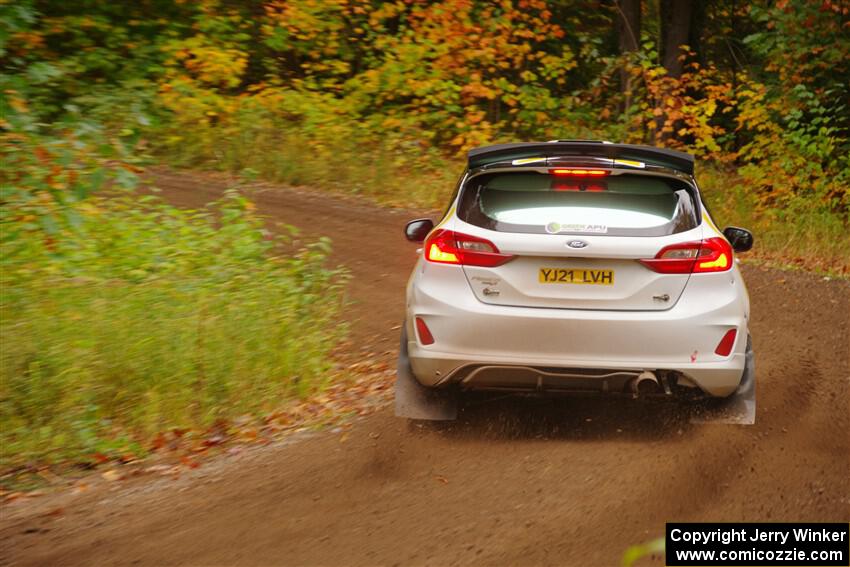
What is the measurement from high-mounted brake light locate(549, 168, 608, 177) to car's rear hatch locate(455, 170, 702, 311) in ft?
0.29

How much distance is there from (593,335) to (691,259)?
696mm

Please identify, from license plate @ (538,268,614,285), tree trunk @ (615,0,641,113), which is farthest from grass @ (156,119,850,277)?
license plate @ (538,268,614,285)

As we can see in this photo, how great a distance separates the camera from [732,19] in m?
24.8

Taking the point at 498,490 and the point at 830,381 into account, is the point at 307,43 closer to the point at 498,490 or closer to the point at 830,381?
the point at 830,381

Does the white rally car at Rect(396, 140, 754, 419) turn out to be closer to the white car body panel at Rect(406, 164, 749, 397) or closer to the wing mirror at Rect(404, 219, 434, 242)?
the white car body panel at Rect(406, 164, 749, 397)

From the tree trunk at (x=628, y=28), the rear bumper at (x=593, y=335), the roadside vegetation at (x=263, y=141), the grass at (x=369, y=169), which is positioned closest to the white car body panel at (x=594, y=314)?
the rear bumper at (x=593, y=335)

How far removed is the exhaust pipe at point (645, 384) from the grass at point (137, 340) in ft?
8.55

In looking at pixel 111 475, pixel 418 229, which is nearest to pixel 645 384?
pixel 418 229

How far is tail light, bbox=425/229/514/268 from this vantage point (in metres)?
6.21

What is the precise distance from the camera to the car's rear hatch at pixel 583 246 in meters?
6.10

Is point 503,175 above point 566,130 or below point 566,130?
above

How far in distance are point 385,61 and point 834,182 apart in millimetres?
9327

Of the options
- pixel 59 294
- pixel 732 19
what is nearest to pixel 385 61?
pixel 732 19

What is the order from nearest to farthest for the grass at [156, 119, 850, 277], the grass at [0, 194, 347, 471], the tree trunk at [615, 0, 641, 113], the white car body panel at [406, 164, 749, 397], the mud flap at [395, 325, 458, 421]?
the white car body panel at [406, 164, 749, 397], the grass at [0, 194, 347, 471], the mud flap at [395, 325, 458, 421], the grass at [156, 119, 850, 277], the tree trunk at [615, 0, 641, 113]
